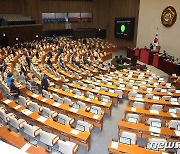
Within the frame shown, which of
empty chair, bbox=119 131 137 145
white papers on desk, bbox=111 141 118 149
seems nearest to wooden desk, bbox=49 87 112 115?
empty chair, bbox=119 131 137 145

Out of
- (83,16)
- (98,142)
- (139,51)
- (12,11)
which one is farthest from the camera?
(83,16)

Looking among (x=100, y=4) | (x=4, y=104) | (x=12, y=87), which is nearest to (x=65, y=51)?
(x=12, y=87)

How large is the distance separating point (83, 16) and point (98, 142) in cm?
3144

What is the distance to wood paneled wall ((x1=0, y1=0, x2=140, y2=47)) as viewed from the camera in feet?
99.1

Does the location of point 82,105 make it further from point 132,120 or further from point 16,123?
point 16,123

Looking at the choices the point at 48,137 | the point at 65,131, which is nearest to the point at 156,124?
the point at 65,131

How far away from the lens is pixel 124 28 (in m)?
30.0

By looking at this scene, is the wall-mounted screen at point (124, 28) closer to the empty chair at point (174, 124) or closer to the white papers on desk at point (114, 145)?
the empty chair at point (174, 124)

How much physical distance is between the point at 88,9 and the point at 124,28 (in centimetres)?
956

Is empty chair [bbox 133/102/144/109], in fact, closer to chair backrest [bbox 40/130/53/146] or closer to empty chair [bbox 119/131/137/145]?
empty chair [bbox 119/131/137/145]

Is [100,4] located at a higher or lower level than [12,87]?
higher

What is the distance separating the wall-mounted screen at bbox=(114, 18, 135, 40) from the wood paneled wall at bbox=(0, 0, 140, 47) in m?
0.86

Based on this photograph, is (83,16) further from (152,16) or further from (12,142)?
(12,142)

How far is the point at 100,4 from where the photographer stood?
36.2m
